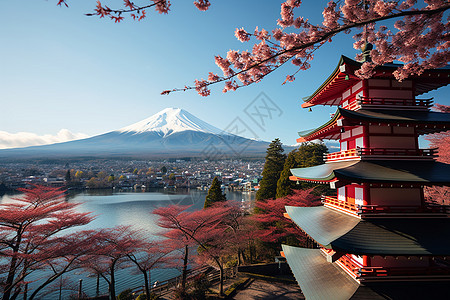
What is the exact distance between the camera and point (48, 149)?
16662 centimetres

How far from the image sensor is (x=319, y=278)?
5254 millimetres

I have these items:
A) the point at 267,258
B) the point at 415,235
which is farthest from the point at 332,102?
the point at 267,258

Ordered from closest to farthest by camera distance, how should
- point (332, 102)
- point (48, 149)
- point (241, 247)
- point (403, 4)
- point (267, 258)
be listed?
point (403, 4), point (332, 102), point (241, 247), point (267, 258), point (48, 149)

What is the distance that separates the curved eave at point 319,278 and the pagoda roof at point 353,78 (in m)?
4.63

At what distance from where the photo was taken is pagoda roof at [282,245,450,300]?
4129 millimetres

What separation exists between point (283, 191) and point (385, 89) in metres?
11.7

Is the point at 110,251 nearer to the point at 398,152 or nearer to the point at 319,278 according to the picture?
the point at 319,278

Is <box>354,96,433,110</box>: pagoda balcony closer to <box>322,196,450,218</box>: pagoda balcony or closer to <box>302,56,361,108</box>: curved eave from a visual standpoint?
<box>302,56,361,108</box>: curved eave

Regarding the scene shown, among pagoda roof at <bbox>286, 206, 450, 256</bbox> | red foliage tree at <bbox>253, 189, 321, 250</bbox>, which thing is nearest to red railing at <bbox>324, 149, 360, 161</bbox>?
pagoda roof at <bbox>286, 206, 450, 256</bbox>

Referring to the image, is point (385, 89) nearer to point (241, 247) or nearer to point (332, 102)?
point (332, 102)

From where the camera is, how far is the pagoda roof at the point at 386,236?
150 inches

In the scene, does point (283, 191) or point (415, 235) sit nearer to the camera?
point (415, 235)

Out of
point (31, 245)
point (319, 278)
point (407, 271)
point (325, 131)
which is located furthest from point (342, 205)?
point (31, 245)

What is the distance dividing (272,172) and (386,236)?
15313 millimetres
